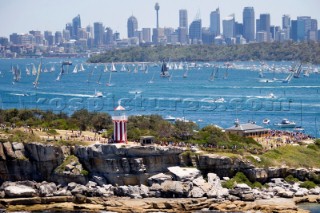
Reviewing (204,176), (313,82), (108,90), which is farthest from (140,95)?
(204,176)

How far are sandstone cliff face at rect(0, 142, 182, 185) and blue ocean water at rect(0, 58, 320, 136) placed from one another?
24.0m

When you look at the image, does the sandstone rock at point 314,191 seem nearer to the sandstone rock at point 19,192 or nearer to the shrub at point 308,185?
the shrub at point 308,185

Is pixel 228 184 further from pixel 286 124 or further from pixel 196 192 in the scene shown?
pixel 286 124

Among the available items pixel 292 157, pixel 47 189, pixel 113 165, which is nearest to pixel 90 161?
pixel 113 165

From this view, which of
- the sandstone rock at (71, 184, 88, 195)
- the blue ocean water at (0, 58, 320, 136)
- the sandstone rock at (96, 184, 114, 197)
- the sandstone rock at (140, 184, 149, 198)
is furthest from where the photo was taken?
the blue ocean water at (0, 58, 320, 136)

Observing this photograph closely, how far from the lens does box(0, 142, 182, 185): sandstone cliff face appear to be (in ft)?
165

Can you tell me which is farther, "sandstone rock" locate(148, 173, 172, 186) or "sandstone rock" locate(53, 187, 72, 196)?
"sandstone rock" locate(148, 173, 172, 186)

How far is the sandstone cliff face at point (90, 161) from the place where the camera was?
50.3m

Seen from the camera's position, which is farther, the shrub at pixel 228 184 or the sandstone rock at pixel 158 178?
the sandstone rock at pixel 158 178

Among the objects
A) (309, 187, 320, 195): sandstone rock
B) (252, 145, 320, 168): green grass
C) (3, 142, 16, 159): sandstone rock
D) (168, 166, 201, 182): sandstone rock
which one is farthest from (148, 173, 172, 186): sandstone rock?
(3, 142, 16, 159): sandstone rock

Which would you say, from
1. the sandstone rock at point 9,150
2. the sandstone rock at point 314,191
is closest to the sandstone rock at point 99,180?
the sandstone rock at point 9,150

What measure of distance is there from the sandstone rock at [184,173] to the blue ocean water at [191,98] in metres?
23.9

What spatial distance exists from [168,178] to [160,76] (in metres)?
112

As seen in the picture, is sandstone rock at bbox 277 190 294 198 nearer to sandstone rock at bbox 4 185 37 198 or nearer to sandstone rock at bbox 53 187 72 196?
sandstone rock at bbox 53 187 72 196
